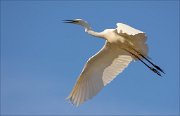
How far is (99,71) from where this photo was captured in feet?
70.9

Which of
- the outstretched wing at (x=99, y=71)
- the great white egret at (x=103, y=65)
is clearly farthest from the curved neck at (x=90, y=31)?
the outstretched wing at (x=99, y=71)

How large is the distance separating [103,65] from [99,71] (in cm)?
26

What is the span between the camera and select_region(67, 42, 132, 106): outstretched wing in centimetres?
2108

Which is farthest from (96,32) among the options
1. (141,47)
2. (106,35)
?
(141,47)

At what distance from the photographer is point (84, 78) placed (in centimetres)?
2134

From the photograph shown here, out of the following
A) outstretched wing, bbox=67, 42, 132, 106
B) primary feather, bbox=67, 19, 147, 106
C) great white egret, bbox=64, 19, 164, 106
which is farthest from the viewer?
outstretched wing, bbox=67, 42, 132, 106

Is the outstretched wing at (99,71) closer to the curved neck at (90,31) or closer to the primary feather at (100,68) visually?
the primary feather at (100,68)

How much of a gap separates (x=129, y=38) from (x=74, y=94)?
2943 mm

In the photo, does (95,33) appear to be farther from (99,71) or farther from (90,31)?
(99,71)

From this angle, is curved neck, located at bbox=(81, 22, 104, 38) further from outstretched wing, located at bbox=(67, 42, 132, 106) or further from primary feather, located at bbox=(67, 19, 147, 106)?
outstretched wing, located at bbox=(67, 42, 132, 106)

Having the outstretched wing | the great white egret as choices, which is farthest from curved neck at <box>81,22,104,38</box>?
the outstretched wing

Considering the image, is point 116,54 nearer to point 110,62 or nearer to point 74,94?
point 110,62

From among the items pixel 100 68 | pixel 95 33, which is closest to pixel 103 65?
pixel 100 68

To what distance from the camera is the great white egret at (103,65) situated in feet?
66.7
